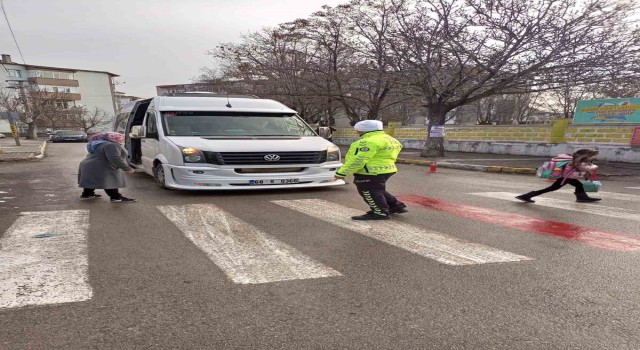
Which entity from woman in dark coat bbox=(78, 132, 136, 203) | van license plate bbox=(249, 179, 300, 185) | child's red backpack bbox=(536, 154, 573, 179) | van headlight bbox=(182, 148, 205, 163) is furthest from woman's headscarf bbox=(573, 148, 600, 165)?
woman in dark coat bbox=(78, 132, 136, 203)

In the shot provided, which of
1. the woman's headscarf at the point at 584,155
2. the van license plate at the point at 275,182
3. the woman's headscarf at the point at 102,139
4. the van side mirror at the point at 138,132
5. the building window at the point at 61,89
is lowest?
the van license plate at the point at 275,182

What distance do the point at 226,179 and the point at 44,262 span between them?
381 cm

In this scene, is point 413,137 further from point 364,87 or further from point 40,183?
point 40,183

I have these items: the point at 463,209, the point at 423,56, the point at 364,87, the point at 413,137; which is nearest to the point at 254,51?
the point at 364,87

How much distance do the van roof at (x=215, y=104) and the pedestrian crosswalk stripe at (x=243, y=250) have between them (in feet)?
10.8

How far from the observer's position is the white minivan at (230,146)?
7500 mm

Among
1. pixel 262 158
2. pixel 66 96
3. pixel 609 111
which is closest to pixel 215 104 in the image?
pixel 262 158

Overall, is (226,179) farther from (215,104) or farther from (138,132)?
(138,132)

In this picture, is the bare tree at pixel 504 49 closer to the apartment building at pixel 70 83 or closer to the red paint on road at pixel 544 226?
the red paint on road at pixel 544 226

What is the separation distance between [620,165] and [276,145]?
12266 millimetres

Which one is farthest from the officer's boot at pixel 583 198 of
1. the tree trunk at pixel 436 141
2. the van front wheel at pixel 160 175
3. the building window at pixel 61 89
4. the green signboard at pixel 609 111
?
the building window at pixel 61 89

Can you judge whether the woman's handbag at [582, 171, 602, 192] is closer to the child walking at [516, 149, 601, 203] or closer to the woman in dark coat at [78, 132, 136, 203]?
the child walking at [516, 149, 601, 203]

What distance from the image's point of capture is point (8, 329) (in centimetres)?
262

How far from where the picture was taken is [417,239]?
4.80 meters
